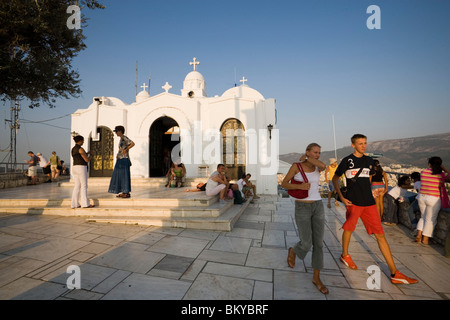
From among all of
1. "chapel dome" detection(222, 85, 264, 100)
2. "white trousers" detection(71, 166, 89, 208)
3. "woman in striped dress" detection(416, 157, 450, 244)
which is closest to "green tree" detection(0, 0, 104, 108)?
"white trousers" detection(71, 166, 89, 208)

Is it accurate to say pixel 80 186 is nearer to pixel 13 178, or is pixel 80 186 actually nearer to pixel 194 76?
pixel 13 178

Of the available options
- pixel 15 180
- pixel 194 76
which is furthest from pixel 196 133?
pixel 15 180

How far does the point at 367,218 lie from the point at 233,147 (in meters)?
8.39

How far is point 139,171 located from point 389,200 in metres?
11.0

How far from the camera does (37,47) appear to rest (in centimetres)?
658

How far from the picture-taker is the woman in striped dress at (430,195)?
3.87 metres

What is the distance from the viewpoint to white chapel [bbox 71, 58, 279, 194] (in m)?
10.8

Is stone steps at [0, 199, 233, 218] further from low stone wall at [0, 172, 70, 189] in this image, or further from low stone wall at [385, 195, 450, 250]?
low stone wall at [0, 172, 70, 189]

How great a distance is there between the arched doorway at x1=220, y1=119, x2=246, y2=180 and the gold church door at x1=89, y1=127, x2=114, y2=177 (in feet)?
22.2

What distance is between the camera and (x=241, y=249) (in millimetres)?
3641

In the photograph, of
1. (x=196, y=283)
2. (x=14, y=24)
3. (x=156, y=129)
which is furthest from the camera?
(x=156, y=129)
